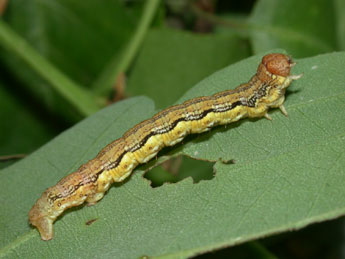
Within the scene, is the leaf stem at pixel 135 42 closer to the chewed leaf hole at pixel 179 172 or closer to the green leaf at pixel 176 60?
the green leaf at pixel 176 60

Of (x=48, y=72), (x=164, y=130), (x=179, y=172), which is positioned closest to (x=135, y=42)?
(x=48, y=72)

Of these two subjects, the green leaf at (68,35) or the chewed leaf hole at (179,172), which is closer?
the chewed leaf hole at (179,172)

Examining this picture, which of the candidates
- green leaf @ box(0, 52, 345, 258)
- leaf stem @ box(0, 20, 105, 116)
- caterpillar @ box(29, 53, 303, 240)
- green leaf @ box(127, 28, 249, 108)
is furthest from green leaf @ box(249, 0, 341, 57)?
leaf stem @ box(0, 20, 105, 116)

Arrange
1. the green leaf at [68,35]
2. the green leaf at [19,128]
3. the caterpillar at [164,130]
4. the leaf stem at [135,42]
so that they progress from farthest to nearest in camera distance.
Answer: the green leaf at [68,35] < the green leaf at [19,128] < the leaf stem at [135,42] < the caterpillar at [164,130]

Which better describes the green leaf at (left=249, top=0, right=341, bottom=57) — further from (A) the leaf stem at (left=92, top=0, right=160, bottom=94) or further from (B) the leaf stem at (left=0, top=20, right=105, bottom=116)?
(B) the leaf stem at (left=0, top=20, right=105, bottom=116)

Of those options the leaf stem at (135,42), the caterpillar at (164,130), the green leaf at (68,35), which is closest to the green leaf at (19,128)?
the green leaf at (68,35)

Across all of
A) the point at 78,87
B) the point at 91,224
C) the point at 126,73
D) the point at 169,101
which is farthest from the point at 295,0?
the point at 91,224
